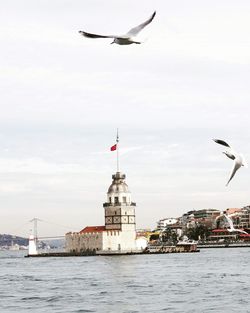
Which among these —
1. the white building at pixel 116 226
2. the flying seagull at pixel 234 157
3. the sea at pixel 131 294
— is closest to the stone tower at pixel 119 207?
the white building at pixel 116 226

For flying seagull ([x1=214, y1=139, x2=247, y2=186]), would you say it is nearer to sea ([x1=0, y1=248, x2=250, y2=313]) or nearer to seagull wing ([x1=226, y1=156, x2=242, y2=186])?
seagull wing ([x1=226, y1=156, x2=242, y2=186])

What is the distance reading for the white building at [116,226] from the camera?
118312 millimetres

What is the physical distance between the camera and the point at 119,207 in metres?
118

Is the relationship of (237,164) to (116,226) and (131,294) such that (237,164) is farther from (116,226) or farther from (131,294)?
(116,226)

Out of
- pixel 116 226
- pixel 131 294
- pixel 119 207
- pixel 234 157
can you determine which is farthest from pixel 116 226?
pixel 234 157

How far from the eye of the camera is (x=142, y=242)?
126 metres

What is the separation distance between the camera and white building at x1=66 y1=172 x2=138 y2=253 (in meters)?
118

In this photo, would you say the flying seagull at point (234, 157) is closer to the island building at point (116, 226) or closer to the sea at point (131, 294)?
the sea at point (131, 294)

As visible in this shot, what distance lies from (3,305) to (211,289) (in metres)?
12.8

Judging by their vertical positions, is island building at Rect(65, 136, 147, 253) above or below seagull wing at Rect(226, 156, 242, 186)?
above

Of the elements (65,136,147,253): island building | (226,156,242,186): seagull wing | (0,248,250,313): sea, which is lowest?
(0,248,250,313): sea

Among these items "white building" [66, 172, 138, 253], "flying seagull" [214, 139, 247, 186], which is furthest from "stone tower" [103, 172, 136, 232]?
"flying seagull" [214, 139, 247, 186]

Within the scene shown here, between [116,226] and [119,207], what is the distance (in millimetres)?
3609

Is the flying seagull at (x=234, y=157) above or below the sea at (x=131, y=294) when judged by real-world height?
above
